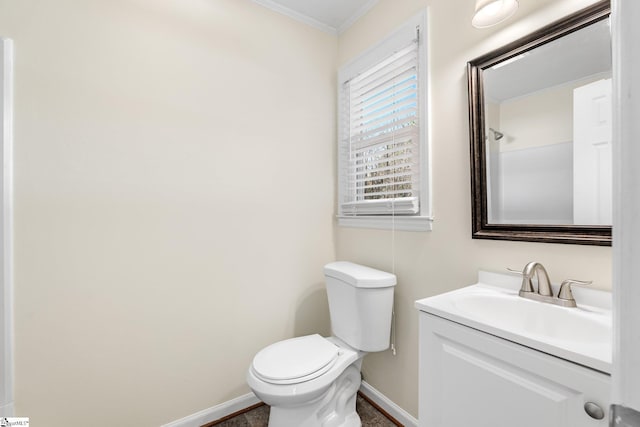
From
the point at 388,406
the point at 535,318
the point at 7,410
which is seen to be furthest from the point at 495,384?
the point at 7,410

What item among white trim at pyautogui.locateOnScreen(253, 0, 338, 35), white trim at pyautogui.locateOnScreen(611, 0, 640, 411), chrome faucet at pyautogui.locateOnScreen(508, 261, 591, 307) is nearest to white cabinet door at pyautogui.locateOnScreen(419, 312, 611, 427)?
chrome faucet at pyautogui.locateOnScreen(508, 261, 591, 307)

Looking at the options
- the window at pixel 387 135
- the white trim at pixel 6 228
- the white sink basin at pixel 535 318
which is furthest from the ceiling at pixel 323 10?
the white sink basin at pixel 535 318

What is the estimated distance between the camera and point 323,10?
189 centimetres

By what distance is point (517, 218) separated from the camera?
1.15m

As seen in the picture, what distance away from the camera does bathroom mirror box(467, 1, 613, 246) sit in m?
0.95

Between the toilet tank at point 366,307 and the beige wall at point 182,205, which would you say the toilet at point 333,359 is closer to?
the toilet tank at point 366,307

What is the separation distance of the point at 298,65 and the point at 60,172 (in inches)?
56.7

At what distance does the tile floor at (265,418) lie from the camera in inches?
63.3

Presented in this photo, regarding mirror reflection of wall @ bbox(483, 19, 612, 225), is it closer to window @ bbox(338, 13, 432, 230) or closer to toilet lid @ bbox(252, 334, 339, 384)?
window @ bbox(338, 13, 432, 230)

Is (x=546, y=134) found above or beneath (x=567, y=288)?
above

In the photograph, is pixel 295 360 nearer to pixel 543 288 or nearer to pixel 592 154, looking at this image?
pixel 543 288

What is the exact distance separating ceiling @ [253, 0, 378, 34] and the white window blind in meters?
0.40

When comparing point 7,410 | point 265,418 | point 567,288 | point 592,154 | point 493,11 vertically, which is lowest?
point 265,418

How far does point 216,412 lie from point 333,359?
77 centimetres
